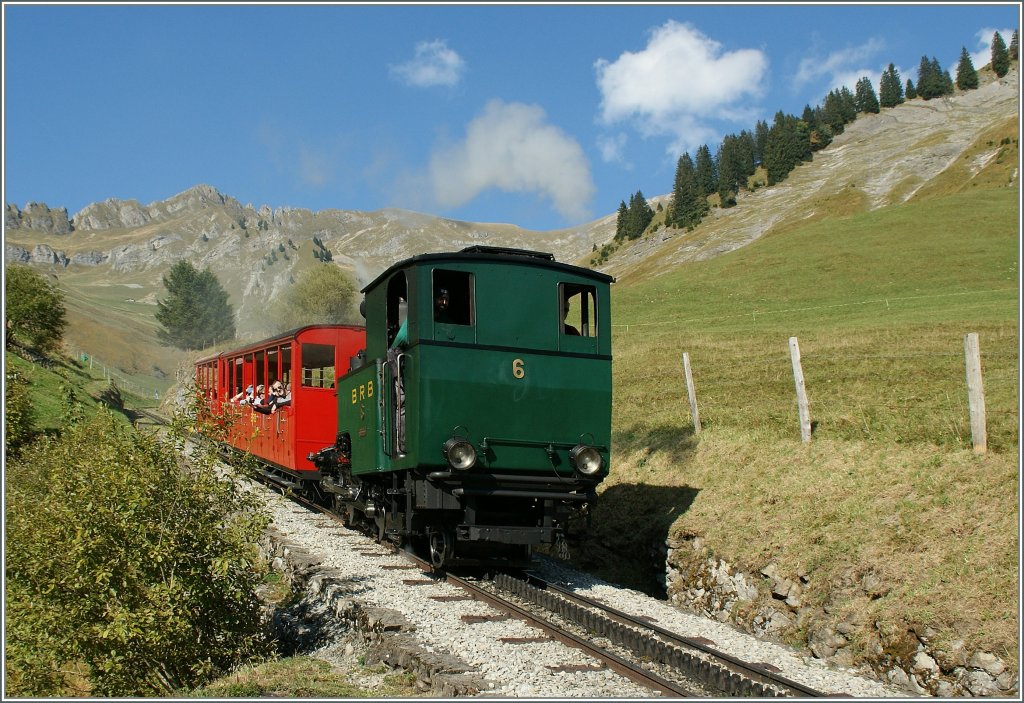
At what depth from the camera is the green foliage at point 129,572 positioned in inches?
339

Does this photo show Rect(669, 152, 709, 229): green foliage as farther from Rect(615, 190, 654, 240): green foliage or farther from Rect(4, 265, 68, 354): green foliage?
Rect(4, 265, 68, 354): green foliage

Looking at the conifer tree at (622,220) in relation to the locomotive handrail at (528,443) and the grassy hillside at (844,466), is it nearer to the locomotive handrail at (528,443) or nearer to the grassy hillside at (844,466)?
the grassy hillside at (844,466)

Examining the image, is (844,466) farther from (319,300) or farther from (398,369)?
(319,300)

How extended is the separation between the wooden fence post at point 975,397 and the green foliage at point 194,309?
284 feet

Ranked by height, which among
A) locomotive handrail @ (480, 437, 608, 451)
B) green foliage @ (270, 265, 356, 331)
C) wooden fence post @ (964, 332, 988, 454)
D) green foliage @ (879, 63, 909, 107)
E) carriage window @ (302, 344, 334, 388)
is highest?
green foliage @ (879, 63, 909, 107)

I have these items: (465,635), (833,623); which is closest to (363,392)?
(465,635)

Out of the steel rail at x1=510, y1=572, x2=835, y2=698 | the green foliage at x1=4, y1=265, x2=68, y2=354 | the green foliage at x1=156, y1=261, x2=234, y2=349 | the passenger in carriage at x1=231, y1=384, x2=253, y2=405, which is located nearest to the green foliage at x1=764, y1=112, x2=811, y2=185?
the green foliage at x1=156, y1=261, x2=234, y2=349

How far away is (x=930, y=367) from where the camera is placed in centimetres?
1772

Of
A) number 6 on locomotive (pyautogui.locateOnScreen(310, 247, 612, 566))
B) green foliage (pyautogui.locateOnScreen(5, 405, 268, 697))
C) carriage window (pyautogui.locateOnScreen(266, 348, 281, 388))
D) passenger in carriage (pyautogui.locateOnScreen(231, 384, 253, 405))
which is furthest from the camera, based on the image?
passenger in carriage (pyautogui.locateOnScreen(231, 384, 253, 405))

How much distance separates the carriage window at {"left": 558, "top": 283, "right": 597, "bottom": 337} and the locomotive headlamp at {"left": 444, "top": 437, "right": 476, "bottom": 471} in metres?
2.16

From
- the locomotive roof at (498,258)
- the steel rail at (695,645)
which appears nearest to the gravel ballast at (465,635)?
the steel rail at (695,645)

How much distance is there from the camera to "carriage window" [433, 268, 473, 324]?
10852 millimetres

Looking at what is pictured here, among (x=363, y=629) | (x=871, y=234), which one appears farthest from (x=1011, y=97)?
(x=363, y=629)

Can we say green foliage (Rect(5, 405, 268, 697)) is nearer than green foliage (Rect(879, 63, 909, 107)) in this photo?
Yes
